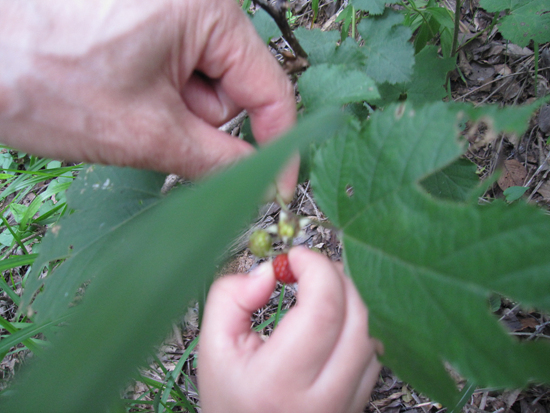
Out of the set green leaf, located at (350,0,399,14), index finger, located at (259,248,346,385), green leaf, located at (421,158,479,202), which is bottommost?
green leaf, located at (421,158,479,202)

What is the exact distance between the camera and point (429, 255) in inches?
30.3

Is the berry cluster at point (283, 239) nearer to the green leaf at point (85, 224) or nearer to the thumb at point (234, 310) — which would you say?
the thumb at point (234, 310)

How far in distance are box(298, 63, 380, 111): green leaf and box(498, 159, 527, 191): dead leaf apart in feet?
4.52

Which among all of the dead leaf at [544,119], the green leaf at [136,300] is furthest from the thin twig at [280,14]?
the dead leaf at [544,119]

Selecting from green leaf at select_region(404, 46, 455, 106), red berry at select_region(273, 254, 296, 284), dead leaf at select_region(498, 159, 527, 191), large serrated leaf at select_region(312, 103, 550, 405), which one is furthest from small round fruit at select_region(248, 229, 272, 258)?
dead leaf at select_region(498, 159, 527, 191)

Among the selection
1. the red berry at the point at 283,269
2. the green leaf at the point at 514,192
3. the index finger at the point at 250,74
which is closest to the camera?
the red berry at the point at 283,269

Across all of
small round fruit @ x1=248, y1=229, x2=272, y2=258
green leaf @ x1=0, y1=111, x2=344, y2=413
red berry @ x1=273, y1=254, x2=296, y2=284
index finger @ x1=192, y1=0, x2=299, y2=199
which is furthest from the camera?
index finger @ x1=192, y1=0, x2=299, y2=199

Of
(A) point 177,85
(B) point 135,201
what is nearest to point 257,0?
(A) point 177,85

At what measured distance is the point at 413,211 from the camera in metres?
0.81

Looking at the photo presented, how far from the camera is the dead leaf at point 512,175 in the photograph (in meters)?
2.04

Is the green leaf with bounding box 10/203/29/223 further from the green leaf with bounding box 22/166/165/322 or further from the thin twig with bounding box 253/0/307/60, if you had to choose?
the thin twig with bounding box 253/0/307/60

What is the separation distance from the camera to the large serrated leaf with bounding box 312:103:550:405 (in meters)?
0.67

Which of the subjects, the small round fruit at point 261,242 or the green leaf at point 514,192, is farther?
the green leaf at point 514,192

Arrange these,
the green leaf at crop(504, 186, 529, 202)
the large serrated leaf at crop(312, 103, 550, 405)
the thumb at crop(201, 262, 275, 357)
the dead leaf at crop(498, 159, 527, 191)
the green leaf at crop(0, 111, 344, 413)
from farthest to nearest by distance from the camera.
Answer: the dead leaf at crop(498, 159, 527, 191), the green leaf at crop(504, 186, 529, 202), the thumb at crop(201, 262, 275, 357), the large serrated leaf at crop(312, 103, 550, 405), the green leaf at crop(0, 111, 344, 413)
